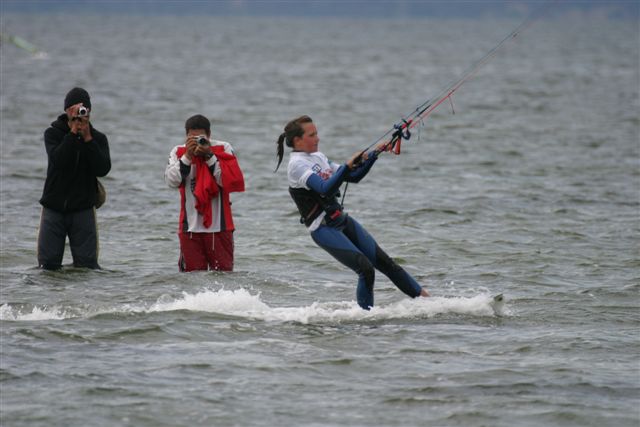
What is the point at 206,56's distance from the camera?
97.8m

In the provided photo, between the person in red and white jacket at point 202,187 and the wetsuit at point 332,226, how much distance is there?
1260 millimetres

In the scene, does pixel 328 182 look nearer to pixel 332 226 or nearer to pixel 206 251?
pixel 332 226

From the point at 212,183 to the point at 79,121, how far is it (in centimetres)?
150

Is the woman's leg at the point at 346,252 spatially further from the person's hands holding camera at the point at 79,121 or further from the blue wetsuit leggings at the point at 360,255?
the person's hands holding camera at the point at 79,121

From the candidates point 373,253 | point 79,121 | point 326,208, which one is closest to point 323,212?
point 326,208

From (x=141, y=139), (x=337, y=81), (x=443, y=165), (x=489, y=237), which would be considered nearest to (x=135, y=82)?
(x=337, y=81)

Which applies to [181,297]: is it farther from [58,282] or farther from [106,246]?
[106,246]

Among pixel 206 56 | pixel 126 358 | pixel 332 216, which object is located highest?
pixel 206 56

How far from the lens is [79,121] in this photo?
11992 millimetres

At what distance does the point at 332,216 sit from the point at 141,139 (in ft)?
67.9

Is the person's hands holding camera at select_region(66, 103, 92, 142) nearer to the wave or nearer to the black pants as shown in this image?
the black pants

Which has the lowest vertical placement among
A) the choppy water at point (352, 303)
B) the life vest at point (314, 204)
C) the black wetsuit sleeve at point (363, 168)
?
the choppy water at point (352, 303)

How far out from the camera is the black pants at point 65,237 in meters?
12.5

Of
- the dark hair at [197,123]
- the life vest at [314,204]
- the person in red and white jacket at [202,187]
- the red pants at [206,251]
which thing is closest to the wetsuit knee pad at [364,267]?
the life vest at [314,204]
